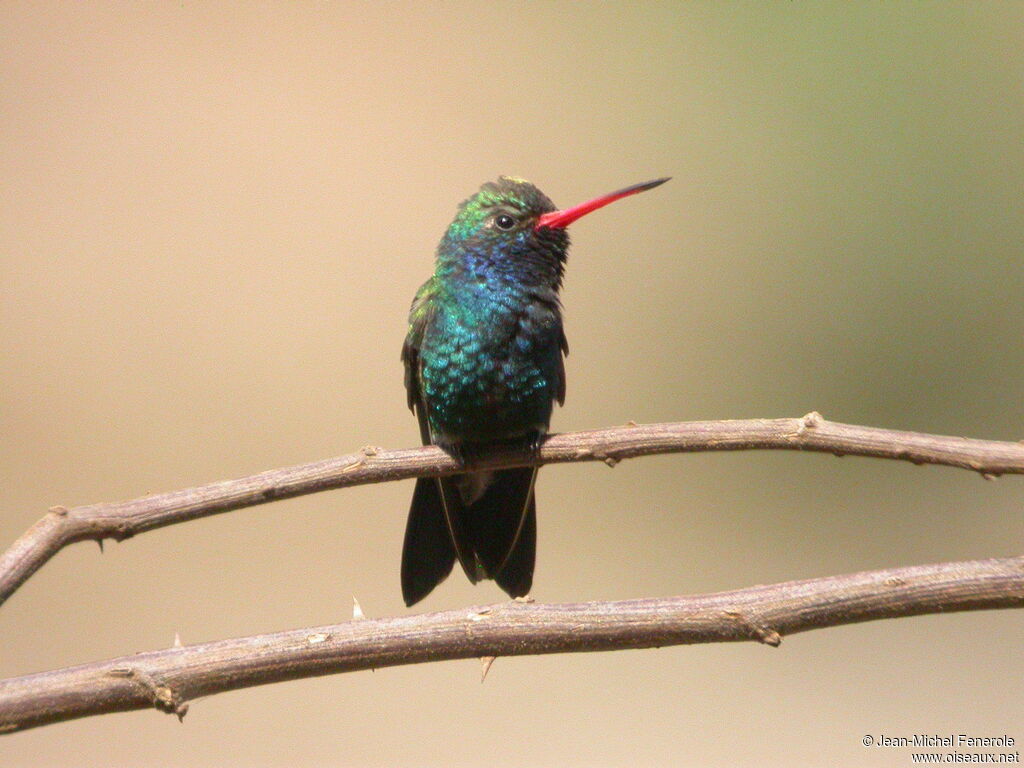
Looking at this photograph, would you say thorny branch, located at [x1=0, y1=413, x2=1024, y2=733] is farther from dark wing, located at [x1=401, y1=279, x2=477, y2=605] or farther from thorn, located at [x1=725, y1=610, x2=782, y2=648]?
dark wing, located at [x1=401, y1=279, x2=477, y2=605]

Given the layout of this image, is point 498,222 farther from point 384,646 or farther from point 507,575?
point 384,646

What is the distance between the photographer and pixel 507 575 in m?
2.62

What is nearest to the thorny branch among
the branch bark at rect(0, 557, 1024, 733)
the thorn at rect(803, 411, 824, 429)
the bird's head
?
the branch bark at rect(0, 557, 1024, 733)

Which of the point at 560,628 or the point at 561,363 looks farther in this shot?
the point at 561,363

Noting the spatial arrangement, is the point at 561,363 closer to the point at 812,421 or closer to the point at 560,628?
the point at 812,421

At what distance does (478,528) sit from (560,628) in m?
1.28

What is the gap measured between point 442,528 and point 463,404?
390 millimetres

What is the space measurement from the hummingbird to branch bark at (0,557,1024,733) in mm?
821

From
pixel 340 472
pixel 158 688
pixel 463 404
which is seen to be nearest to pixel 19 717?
pixel 158 688

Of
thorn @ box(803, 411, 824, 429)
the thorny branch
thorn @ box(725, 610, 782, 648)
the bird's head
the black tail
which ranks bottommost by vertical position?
the black tail

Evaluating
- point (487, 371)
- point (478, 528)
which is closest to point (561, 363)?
point (487, 371)

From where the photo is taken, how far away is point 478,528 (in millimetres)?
2660

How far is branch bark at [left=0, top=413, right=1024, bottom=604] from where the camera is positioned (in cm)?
143

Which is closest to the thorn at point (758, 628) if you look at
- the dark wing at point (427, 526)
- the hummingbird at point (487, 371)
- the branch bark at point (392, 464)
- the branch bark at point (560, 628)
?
the branch bark at point (560, 628)
